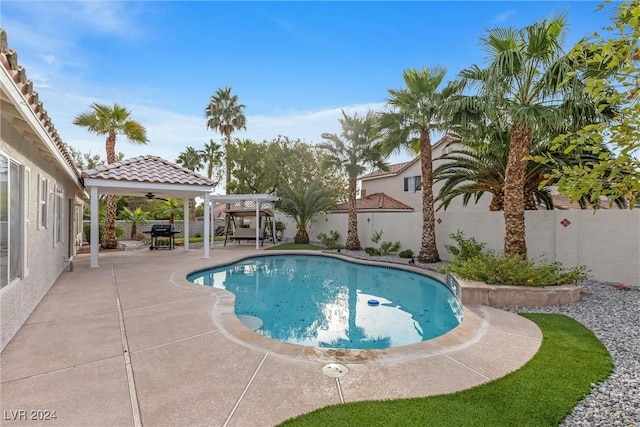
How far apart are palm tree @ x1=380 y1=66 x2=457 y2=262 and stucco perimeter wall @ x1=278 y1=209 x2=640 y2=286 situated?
1360 mm

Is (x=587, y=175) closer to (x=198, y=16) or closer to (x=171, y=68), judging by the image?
(x=198, y=16)

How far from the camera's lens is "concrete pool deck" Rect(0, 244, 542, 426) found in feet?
10.7

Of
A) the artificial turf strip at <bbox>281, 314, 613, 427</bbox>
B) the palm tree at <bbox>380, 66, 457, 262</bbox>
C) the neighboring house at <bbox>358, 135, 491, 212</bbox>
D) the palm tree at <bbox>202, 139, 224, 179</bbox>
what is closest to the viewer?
the artificial turf strip at <bbox>281, 314, 613, 427</bbox>

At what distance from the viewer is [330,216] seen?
77.2ft

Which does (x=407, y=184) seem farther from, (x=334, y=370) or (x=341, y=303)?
(x=334, y=370)

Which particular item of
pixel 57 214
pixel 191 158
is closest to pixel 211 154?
pixel 191 158

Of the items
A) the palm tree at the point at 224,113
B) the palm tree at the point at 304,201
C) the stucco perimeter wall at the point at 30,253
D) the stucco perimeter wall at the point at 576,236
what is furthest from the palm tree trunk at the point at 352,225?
the palm tree at the point at 224,113

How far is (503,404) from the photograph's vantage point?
11.1 feet

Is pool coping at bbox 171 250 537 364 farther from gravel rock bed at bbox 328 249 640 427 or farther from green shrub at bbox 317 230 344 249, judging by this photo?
green shrub at bbox 317 230 344 249

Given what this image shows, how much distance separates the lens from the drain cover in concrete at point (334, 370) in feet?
13.2

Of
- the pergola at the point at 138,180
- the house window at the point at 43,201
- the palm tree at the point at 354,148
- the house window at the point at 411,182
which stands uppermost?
the palm tree at the point at 354,148

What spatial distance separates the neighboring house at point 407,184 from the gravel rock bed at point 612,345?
14.2 metres

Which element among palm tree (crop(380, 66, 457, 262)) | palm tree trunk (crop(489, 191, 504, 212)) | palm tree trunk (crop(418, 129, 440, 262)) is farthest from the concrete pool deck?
palm tree trunk (crop(489, 191, 504, 212))

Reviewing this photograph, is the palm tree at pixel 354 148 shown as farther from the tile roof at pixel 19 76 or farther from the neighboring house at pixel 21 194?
the tile roof at pixel 19 76
